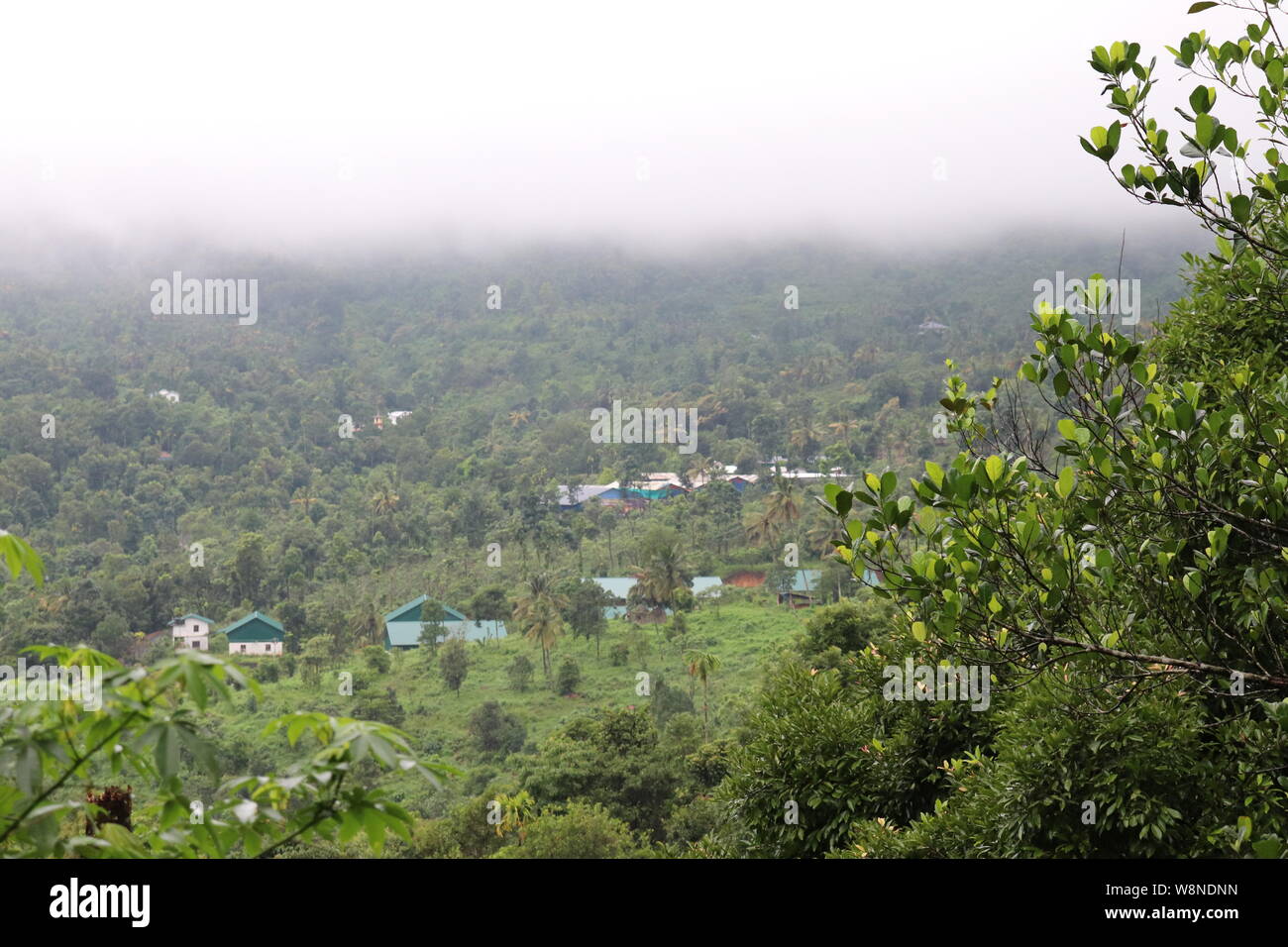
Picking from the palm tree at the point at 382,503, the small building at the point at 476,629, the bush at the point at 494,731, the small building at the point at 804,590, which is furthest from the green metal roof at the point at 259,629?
the small building at the point at 804,590

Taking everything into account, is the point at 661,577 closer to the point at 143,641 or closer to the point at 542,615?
the point at 542,615

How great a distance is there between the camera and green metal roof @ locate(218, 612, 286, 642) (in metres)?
34.0

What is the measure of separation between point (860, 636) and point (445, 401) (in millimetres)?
55920

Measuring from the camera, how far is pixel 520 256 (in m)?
93.1

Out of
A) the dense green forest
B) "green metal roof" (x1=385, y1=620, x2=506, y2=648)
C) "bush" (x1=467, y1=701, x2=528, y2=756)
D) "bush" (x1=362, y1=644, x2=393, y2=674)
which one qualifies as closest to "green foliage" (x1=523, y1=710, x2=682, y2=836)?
the dense green forest

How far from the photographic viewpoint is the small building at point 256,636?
33438mm

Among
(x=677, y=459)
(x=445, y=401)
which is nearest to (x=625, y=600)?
(x=677, y=459)

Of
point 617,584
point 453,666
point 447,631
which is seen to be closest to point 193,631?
point 447,631

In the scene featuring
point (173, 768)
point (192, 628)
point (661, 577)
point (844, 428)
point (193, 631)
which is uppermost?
point (844, 428)

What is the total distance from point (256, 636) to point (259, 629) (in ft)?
0.88

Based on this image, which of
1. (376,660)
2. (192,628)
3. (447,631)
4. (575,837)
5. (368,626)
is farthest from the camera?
(368,626)

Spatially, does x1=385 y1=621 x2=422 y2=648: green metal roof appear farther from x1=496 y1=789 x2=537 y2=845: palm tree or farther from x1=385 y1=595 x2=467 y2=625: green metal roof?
x1=496 y1=789 x2=537 y2=845: palm tree

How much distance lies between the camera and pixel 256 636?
34250 millimetres
